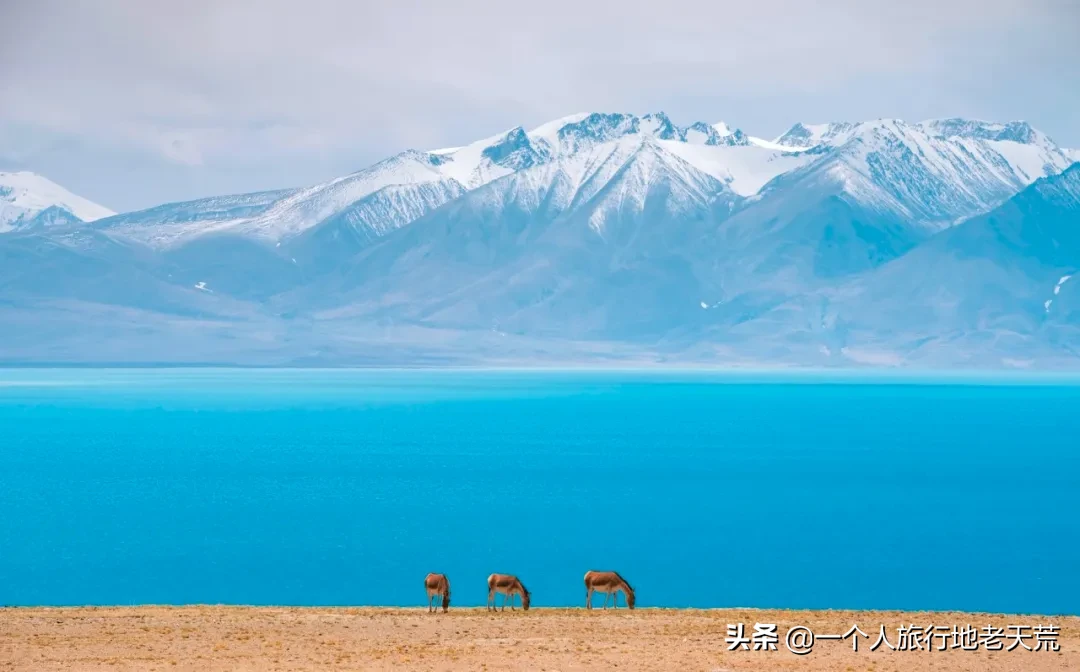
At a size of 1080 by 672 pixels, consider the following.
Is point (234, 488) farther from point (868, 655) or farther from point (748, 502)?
point (868, 655)

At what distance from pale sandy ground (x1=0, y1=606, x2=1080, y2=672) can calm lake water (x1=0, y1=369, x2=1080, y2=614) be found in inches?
493

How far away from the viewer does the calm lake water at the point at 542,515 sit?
165 ft

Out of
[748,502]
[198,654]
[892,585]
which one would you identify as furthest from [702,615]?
[748,502]

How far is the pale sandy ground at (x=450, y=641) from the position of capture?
27.6 meters

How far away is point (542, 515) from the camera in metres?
71.5

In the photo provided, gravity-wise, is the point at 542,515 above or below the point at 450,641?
above

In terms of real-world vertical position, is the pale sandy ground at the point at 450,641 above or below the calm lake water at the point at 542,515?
below

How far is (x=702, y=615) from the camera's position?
34500 mm

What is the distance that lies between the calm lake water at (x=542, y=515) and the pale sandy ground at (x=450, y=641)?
12510mm

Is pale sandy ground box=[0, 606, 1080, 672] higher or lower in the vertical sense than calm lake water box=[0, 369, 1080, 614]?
lower

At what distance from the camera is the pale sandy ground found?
27.6 metres

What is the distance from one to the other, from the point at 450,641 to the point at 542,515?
41.5m

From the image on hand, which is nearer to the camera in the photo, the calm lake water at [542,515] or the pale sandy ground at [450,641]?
the pale sandy ground at [450,641]

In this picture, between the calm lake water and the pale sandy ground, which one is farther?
the calm lake water
